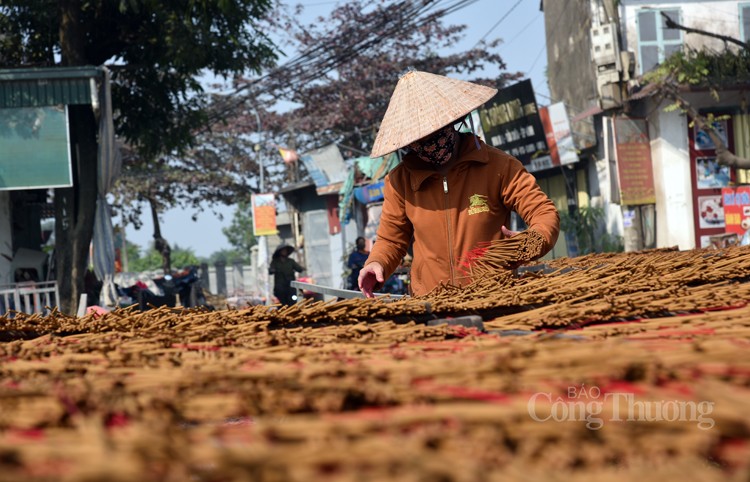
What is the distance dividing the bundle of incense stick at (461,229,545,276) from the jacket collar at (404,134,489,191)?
1.73ft

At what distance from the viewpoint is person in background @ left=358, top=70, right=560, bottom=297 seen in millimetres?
3967

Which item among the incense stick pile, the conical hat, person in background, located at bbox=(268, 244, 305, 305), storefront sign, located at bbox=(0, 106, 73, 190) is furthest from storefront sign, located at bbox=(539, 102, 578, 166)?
the incense stick pile

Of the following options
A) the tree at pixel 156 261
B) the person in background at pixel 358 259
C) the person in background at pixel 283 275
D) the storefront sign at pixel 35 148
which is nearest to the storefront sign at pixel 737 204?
the person in background at pixel 358 259

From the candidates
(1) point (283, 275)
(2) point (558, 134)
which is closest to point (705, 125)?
(2) point (558, 134)

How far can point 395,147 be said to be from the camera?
4020 mm

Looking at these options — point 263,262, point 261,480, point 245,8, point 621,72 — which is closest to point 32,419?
point 261,480

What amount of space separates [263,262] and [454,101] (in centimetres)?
1971

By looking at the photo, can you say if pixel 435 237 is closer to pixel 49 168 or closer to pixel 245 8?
pixel 49 168

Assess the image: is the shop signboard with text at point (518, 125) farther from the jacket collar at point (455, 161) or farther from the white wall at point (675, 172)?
the jacket collar at point (455, 161)

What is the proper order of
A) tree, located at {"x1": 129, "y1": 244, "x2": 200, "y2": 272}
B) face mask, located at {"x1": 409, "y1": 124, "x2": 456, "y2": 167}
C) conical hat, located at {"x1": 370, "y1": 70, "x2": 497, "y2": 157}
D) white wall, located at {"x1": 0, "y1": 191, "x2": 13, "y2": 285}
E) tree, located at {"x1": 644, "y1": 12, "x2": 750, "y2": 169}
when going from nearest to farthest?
conical hat, located at {"x1": 370, "y1": 70, "x2": 497, "y2": 157} → face mask, located at {"x1": 409, "y1": 124, "x2": 456, "y2": 167} → white wall, located at {"x1": 0, "y1": 191, "x2": 13, "y2": 285} → tree, located at {"x1": 644, "y1": 12, "x2": 750, "y2": 169} → tree, located at {"x1": 129, "y1": 244, "x2": 200, "y2": 272}

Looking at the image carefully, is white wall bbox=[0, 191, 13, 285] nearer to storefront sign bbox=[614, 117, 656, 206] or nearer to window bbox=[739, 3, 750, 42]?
storefront sign bbox=[614, 117, 656, 206]

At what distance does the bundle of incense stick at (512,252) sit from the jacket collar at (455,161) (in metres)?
0.53

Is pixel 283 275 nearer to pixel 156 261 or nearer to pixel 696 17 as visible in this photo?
pixel 696 17

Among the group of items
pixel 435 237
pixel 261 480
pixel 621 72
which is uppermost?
pixel 621 72
